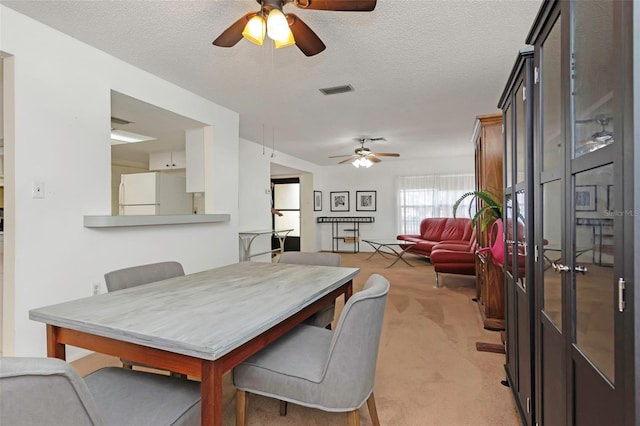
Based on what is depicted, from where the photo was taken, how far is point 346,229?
8.73 meters

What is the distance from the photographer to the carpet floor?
1.71m

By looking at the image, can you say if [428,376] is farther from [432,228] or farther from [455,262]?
[432,228]

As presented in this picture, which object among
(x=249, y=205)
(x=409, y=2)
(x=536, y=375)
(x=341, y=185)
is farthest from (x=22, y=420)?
(x=341, y=185)

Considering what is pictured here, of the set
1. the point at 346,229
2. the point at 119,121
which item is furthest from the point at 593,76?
the point at 346,229

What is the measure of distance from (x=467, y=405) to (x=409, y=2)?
2341mm

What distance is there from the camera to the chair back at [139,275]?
5.53 ft

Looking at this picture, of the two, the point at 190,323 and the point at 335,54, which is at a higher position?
the point at 335,54

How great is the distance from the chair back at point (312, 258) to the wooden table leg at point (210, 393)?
1.47 m

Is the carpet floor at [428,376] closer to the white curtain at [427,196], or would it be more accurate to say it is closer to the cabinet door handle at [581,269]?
the cabinet door handle at [581,269]

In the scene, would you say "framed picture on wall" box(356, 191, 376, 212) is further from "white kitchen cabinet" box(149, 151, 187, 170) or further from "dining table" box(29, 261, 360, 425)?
"dining table" box(29, 261, 360, 425)

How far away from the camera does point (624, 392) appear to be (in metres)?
0.67

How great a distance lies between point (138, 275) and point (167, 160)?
4.39 metres

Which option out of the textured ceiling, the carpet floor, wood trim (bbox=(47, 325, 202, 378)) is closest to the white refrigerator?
the textured ceiling

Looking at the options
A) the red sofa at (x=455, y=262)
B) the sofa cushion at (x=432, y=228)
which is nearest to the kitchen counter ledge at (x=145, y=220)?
the red sofa at (x=455, y=262)
